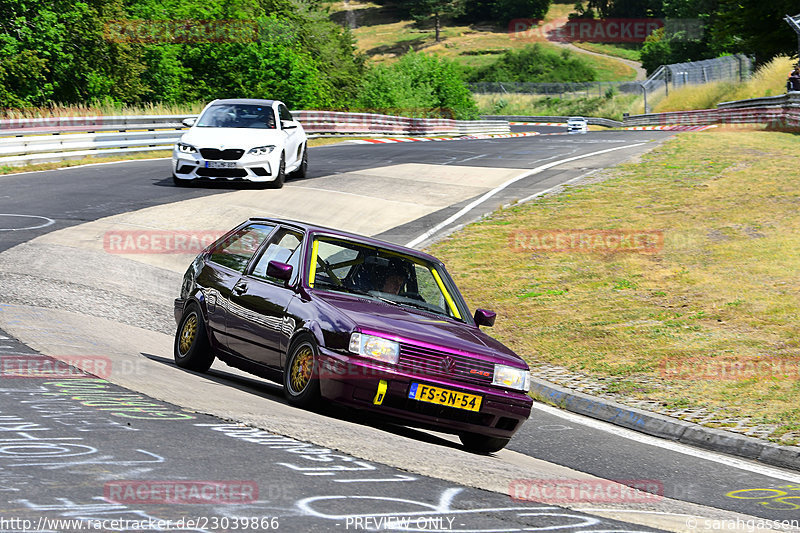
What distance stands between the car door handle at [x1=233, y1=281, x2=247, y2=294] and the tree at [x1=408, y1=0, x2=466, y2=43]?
152 metres

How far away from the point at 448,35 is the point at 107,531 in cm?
15902

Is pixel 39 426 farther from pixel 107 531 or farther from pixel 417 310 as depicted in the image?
pixel 417 310

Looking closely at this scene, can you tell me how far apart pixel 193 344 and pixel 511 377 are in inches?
124

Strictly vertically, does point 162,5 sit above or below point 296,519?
above

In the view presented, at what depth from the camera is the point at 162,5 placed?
52094 millimetres

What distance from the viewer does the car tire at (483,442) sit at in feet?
26.2

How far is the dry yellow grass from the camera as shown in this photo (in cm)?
1134

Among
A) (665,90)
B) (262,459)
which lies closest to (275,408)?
(262,459)

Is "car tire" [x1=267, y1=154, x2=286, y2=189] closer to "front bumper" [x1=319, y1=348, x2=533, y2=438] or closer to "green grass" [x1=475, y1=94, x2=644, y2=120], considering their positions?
"front bumper" [x1=319, y1=348, x2=533, y2=438]

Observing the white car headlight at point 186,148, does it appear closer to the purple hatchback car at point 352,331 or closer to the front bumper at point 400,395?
the purple hatchback car at point 352,331
